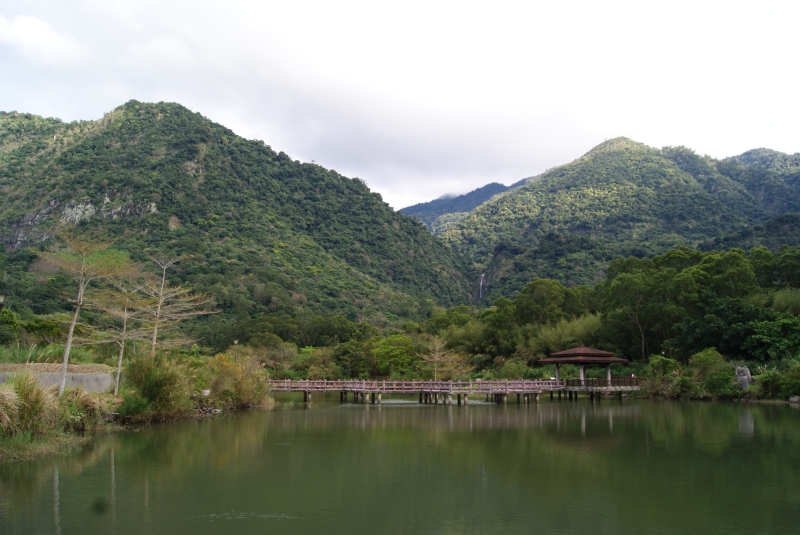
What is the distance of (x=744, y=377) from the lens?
2962 cm

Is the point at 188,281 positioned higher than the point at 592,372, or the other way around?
the point at 188,281

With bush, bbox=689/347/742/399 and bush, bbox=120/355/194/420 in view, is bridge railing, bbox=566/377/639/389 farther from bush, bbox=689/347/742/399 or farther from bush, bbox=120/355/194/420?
bush, bbox=120/355/194/420

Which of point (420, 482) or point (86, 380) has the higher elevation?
point (86, 380)

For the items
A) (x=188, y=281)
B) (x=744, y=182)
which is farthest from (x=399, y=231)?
(x=744, y=182)

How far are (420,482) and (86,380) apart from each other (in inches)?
471

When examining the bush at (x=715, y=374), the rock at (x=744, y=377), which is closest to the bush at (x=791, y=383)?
the rock at (x=744, y=377)

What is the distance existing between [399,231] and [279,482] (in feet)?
360

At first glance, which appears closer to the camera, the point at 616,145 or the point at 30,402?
the point at 30,402

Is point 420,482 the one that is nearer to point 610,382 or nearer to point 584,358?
point 584,358

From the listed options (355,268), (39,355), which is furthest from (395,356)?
(355,268)

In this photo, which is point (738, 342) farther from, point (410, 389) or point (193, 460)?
point (193, 460)

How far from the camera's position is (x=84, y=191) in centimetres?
8906

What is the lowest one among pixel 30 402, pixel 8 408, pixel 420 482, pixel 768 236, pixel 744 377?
pixel 420 482

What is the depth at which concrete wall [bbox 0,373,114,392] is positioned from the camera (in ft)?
54.9
